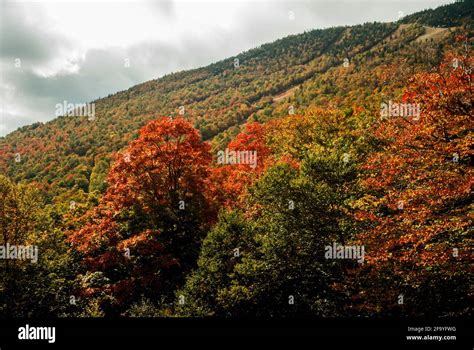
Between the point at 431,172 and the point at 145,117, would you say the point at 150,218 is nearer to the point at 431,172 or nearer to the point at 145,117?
the point at 431,172

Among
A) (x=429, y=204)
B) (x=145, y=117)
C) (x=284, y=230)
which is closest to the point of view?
(x=429, y=204)

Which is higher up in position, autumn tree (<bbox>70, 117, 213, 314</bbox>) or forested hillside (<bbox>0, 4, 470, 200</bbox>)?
forested hillside (<bbox>0, 4, 470, 200</bbox>)

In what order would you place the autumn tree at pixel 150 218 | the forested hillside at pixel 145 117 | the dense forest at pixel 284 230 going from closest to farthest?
the dense forest at pixel 284 230 → the autumn tree at pixel 150 218 → the forested hillside at pixel 145 117

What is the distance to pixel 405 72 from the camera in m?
19.9

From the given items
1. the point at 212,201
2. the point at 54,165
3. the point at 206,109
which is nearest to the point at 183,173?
the point at 212,201

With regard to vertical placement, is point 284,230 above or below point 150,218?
below

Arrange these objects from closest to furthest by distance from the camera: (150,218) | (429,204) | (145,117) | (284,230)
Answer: (429,204)
(284,230)
(150,218)
(145,117)

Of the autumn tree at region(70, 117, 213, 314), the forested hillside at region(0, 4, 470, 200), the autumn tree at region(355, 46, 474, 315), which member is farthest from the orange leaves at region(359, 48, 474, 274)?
the forested hillside at region(0, 4, 470, 200)

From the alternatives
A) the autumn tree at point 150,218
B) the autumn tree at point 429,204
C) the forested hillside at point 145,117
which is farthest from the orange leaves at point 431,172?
the forested hillside at point 145,117

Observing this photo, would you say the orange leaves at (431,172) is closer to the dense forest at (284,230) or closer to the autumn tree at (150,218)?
the dense forest at (284,230)

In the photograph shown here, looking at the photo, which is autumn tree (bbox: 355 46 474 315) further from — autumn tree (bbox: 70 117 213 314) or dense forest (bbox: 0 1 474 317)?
autumn tree (bbox: 70 117 213 314)

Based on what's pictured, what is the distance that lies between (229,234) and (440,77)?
46.4 ft

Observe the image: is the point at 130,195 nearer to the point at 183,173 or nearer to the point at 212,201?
the point at 183,173

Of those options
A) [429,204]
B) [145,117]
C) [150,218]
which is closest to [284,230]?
[429,204]
